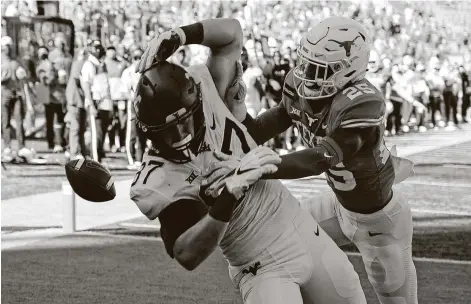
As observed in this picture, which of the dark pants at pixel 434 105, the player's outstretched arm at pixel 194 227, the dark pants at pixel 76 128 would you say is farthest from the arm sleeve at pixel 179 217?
the dark pants at pixel 434 105

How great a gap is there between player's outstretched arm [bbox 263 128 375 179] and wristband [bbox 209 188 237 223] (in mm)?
177

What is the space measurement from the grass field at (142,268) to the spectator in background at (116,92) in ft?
15.6

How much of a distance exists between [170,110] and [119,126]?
40.3ft

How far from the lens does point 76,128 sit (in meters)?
13.6

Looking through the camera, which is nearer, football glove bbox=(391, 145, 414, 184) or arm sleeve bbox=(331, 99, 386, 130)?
arm sleeve bbox=(331, 99, 386, 130)

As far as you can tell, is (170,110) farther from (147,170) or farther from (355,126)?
(355,126)

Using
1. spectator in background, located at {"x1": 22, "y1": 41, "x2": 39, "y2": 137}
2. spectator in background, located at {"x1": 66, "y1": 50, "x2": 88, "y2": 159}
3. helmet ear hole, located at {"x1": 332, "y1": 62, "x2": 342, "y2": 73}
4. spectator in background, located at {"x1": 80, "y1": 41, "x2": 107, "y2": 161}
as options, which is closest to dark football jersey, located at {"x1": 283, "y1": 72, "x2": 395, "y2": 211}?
helmet ear hole, located at {"x1": 332, "y1": 62, "x2": 342, "y2": 73}

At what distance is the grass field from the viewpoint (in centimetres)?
657

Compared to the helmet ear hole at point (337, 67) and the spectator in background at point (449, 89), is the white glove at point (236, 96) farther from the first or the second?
the spectator in background at point (449, 89)

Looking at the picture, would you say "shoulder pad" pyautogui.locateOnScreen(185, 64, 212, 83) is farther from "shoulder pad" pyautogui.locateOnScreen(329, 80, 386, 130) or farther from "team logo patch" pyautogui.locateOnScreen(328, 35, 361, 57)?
"team logo patch" pyautogui.locateOnScreen(328, 35, 361, 57)

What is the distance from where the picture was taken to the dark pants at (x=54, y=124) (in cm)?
1505

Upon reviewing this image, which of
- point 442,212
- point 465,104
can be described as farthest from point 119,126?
point 465,104

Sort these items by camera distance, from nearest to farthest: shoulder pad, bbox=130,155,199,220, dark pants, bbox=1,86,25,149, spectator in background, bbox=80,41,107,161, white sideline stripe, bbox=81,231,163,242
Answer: shoulder pad, bbox=130,155,199,220
white sideline stripe, bbox=81,231,163,242
spectator in background, bbox=80,41,107,161
dark pants, bbox=1,86,25,149

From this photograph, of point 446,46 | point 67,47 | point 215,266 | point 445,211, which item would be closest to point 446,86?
point 446,46
